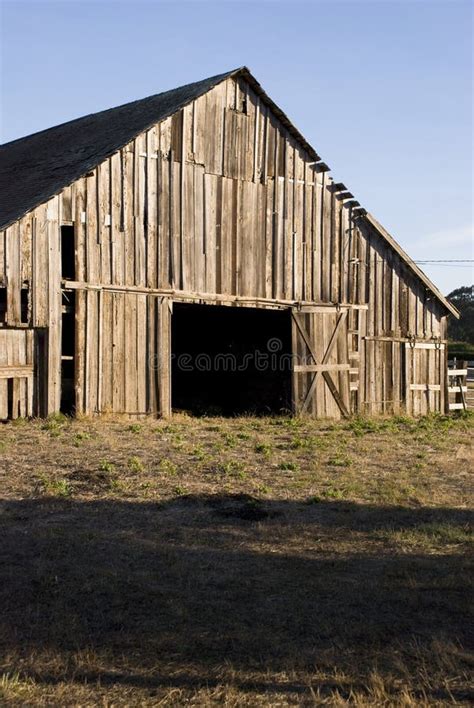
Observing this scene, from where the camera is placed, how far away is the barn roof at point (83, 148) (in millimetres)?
19188

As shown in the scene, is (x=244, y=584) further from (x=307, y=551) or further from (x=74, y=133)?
(x=74, y=133)

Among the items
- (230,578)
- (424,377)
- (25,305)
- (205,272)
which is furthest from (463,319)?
(230,578)

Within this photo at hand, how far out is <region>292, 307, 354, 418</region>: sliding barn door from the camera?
22.7 m

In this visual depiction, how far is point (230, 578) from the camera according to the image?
788cm

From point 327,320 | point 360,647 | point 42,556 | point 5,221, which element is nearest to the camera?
point 360,647

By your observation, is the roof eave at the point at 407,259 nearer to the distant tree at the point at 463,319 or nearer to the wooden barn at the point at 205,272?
the wooden barn at the point at 205,272

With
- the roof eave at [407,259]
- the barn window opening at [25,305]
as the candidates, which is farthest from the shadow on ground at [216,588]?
the roof eave at [407,259]

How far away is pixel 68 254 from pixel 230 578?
1266 centimetres

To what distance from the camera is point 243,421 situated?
70.4ft

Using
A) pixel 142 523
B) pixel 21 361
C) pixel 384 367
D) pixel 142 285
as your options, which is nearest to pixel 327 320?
pixel 384 367

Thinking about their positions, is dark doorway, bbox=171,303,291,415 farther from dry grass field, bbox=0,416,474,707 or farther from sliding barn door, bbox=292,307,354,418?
dry grass field, bbox=0,416,474,707

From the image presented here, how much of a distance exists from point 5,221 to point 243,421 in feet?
25.1

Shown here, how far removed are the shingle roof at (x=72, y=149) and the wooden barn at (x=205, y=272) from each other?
0.31ft

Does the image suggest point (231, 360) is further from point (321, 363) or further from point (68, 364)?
point (68, 364)
